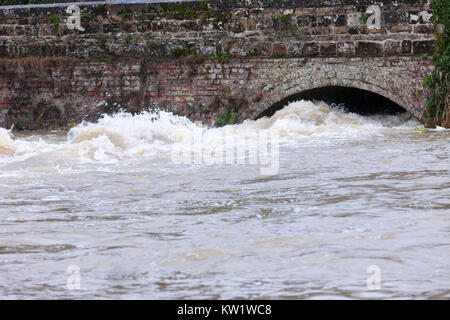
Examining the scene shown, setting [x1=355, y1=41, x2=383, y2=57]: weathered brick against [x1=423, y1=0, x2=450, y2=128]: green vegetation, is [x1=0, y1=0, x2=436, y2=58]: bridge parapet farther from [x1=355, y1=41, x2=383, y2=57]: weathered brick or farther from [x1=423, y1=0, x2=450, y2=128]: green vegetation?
[x1=423, y1=0, x2=450, y2=128]: green vegetation

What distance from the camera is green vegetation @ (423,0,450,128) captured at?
37.1 feet

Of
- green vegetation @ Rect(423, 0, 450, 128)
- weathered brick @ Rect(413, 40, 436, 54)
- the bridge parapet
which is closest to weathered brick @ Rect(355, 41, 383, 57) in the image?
the bridge parapet

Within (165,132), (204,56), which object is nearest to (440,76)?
(204,56)

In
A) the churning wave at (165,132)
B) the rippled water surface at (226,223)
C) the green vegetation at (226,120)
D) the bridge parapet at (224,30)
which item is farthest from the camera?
the green vegetation at (226,120)

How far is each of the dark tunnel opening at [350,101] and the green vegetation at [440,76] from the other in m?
1.68

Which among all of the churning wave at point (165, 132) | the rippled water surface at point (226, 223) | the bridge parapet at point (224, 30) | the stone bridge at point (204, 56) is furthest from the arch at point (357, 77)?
the rippled water surface at point (226, 223)

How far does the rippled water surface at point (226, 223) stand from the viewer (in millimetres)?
4074

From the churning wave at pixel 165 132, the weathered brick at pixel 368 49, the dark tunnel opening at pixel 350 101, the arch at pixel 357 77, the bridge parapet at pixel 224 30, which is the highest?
the bridge parapet at pixel 224 30

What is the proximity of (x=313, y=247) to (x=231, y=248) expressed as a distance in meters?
0.50

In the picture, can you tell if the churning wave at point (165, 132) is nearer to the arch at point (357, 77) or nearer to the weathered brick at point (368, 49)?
the arch at point (357, 77)

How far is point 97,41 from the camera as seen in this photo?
42.3ft

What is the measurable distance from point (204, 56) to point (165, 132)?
1.72 metres

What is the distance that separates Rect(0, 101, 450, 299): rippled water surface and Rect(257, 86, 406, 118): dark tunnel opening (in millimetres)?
3204
